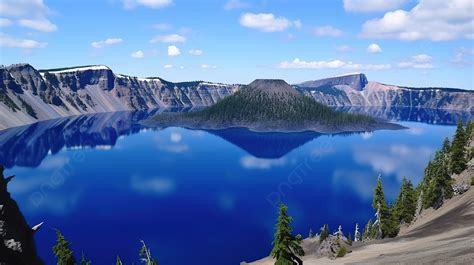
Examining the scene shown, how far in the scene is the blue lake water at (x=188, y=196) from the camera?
82438 millimetres

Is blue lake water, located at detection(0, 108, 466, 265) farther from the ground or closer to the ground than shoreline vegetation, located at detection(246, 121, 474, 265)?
closer to the ground

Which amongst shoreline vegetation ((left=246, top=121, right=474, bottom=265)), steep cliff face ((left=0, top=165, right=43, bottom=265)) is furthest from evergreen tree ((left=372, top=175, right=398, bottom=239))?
steep cliff face ((left=0, top=165, right=43, bottom=265))

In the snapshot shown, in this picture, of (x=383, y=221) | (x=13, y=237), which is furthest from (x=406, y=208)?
(x=13, y=237)

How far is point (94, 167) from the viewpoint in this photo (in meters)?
162

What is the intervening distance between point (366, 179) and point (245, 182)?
46191 mm

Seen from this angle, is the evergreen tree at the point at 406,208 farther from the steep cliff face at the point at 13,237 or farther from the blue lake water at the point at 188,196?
the steep cliff face at the point at 13,237

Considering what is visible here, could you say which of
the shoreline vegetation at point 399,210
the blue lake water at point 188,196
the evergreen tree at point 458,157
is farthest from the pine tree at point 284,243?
the evergreen tree at point 458,157

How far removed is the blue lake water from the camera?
8244 centimetres

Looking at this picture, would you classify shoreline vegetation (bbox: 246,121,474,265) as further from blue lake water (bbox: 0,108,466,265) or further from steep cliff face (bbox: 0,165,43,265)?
steep cliff face (bbox: 0,165,43,265)

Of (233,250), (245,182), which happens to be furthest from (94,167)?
(233,250)

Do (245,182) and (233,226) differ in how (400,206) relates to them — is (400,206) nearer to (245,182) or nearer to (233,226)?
(233,226)

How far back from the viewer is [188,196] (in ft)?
392

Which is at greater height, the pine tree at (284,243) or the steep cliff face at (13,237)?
the steep cliff face at (13,237)

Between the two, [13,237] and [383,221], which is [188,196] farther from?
[13,237]
